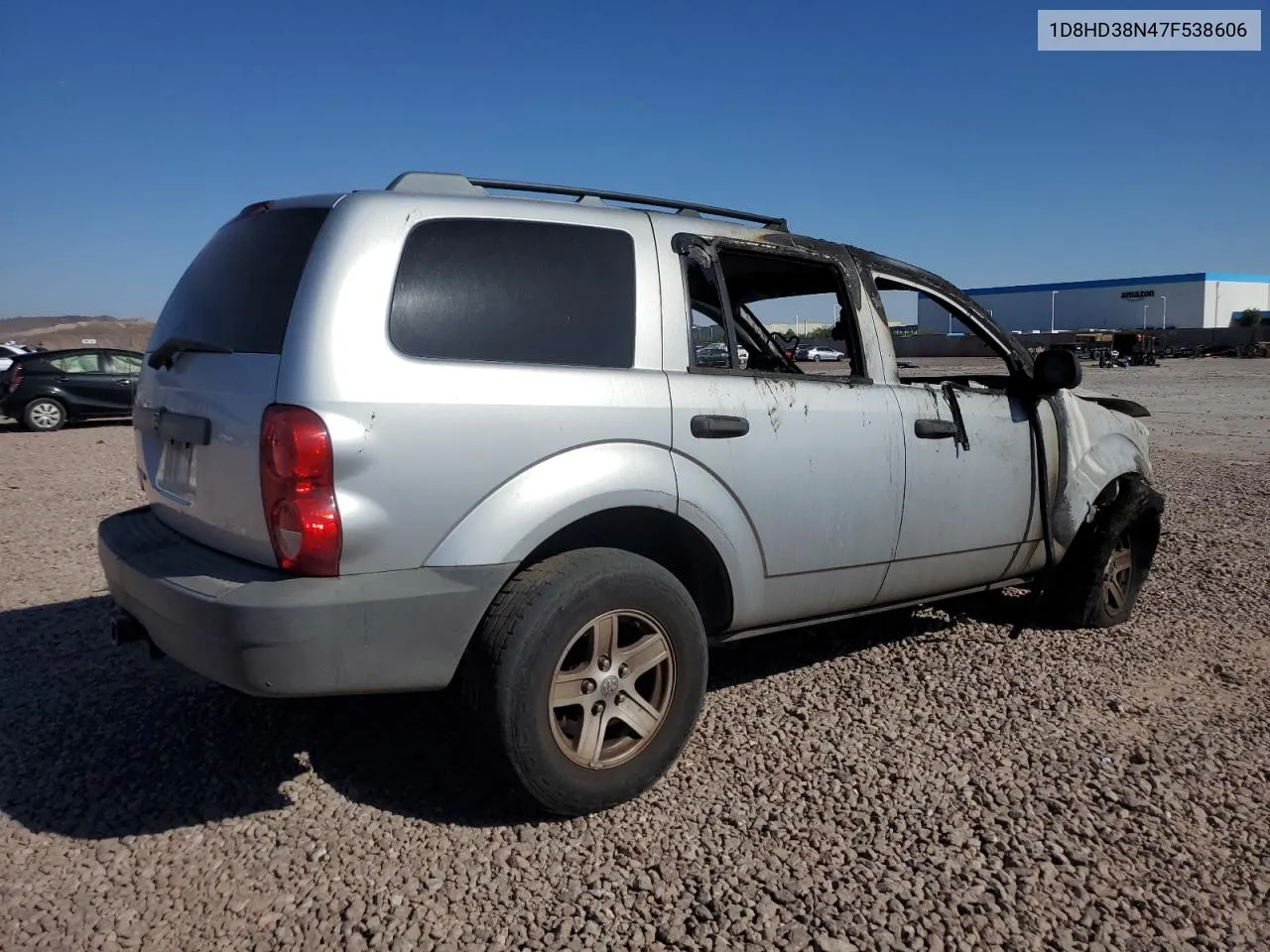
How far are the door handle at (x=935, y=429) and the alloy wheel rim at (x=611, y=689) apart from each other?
1.48 m

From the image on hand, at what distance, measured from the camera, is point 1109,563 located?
4.92 m

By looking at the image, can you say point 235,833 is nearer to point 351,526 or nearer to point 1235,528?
point 351,526

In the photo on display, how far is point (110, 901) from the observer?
2.68 metres

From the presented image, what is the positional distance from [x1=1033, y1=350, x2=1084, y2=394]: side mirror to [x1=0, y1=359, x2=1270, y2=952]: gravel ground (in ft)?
4.17

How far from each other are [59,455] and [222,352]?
12699 millimetres

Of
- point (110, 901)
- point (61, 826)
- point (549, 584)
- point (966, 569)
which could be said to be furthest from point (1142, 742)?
point (61, 826)

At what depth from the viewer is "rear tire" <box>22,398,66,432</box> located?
703 inches

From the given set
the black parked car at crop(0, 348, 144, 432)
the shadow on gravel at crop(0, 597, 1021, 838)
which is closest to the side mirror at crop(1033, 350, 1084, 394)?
the shadow on gravel at crop(0, 597, 1021, 838)

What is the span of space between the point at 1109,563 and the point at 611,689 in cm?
305

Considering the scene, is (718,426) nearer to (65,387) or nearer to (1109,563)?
(1109,563)

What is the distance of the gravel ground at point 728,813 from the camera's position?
2590 millimetres

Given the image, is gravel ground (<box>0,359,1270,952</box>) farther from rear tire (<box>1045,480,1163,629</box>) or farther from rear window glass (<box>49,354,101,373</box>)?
rear window glass (<box>49,354,101,373</box>)

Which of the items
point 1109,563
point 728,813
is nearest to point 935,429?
point 1109,563

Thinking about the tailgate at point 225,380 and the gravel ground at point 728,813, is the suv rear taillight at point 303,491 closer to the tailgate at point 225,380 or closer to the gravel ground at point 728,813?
the tailgate at point 225,380
